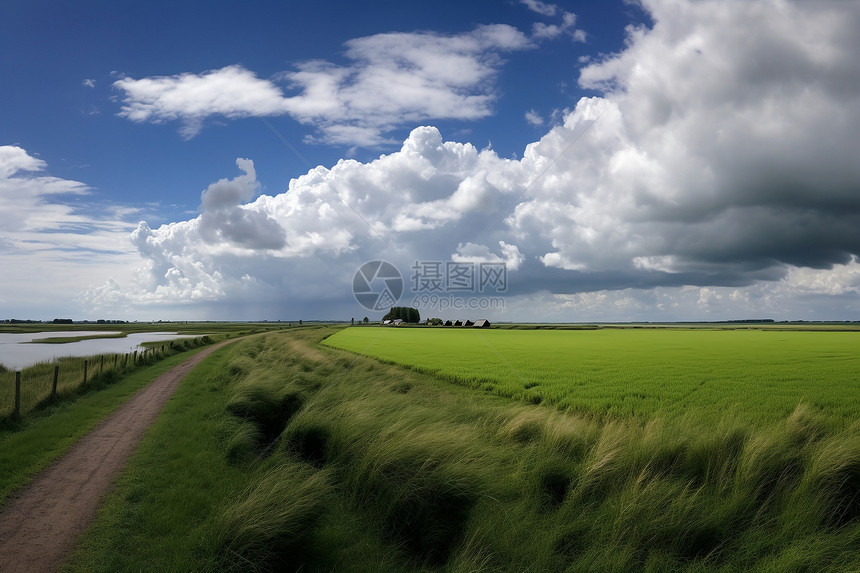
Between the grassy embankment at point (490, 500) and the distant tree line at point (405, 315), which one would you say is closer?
the grassy embankment at point (490, 500)

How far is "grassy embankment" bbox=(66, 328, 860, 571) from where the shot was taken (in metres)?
5.11

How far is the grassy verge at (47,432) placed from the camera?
27.4ft

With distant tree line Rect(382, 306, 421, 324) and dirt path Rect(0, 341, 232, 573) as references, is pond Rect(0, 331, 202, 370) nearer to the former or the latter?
dirt path Rect(0, 341, 232, 573)

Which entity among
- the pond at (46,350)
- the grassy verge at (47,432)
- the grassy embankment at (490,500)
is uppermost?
the grassy embankment at (490,500)

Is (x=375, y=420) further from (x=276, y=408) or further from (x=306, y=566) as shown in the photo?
(x=276, y=408)

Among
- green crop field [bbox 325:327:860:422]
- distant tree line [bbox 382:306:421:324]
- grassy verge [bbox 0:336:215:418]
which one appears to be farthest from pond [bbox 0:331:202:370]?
distant tree line [bbox 382:306:421:324]

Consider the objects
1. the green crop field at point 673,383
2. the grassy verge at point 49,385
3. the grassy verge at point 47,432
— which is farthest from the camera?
the green crop field at point 673,383

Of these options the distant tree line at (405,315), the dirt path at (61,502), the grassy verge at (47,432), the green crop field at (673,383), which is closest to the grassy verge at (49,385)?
the grassy verge at (47,432)

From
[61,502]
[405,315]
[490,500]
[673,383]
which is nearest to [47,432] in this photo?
[61,502]

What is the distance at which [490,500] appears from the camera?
6.25m

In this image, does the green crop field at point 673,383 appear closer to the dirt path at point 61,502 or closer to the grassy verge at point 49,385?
the dirt path at point 61,502

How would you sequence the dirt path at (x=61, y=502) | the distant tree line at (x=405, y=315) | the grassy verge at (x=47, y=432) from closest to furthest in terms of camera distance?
1. the dirt path at (x=61, y=502)
2. the grassy verge at (x=47, y=432)
3. the distant tree line at (x=405, y=315)

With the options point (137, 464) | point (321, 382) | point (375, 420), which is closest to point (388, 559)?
point (375, 420)

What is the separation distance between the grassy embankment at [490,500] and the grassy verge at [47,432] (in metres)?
1.95
